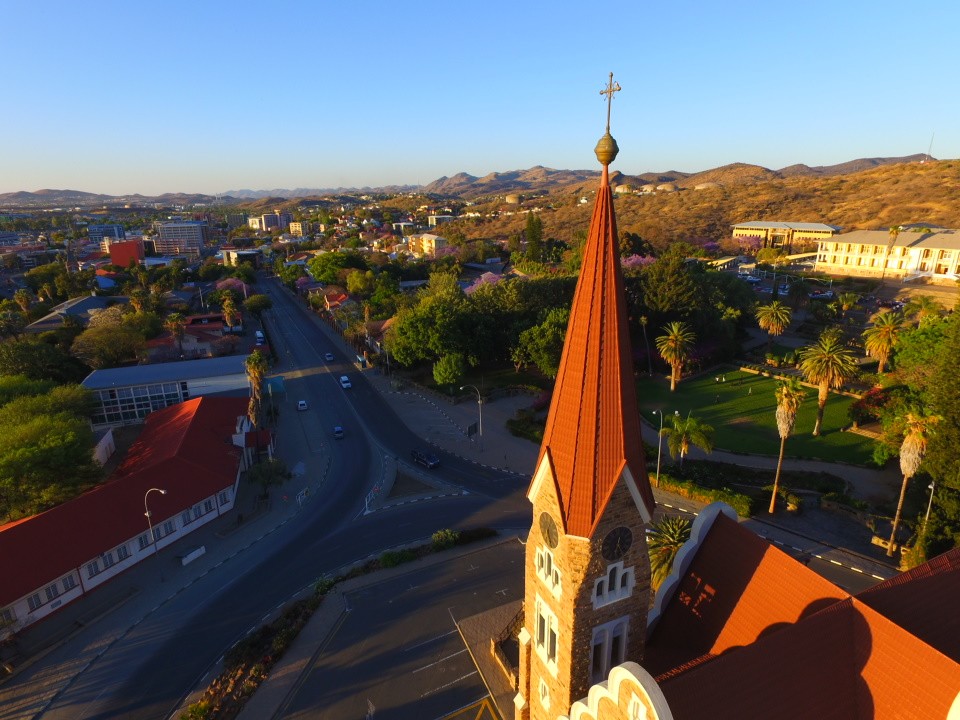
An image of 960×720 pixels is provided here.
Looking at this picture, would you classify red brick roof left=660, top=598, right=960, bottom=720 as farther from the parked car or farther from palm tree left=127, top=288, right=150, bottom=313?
palm tree left=127, top=288, right=150, bottom=313

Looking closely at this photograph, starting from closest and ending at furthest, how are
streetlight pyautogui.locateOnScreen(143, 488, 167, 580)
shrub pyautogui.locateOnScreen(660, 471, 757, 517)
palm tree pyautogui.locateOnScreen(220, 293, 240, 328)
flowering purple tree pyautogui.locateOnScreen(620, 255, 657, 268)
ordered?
streetlight pyautogui.locateOnScreen(143, 488, 167, 580) → shrub pyautogui.locateOnScreen(660, 471, 757, 517) → palm tree pyautogui.locateOnScreen(220, 293, 240, 328) → flowering purple tree pyautogui.locateOnScreen(620, 255, 657, 268)

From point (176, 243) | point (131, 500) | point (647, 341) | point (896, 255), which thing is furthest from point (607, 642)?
point (176, 243)

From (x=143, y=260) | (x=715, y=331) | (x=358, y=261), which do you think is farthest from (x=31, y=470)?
(x=143, y=260)

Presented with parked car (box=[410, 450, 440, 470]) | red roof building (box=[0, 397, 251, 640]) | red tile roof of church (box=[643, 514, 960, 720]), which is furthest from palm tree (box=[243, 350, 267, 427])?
red tile roof of church (box=[643, 514, 960, 720])

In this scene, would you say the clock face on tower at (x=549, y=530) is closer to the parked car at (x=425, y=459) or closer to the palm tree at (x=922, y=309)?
the parked car at (x=425, y=459)

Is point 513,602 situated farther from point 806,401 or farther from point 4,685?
point 806,401

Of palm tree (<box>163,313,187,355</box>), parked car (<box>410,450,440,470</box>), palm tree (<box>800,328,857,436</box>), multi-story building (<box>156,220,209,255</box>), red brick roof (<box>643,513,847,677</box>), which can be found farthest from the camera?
multi-story building (<box>156,220,209,255</box>)

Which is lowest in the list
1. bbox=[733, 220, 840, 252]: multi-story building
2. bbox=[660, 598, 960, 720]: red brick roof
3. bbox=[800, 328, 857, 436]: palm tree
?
bbox=[800, 328, 857, 436]: palm tree
